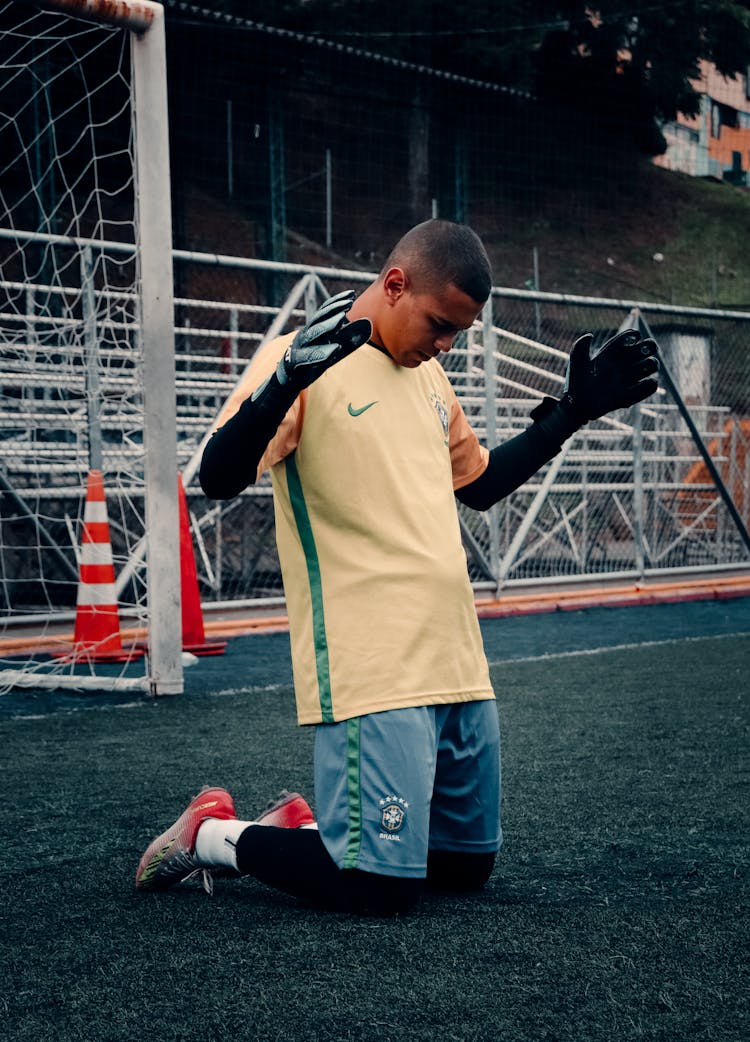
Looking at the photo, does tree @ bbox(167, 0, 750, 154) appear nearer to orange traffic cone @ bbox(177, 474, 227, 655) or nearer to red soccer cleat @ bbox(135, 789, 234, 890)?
orange traffic cone @ bbox(177, 474, 227, 655)

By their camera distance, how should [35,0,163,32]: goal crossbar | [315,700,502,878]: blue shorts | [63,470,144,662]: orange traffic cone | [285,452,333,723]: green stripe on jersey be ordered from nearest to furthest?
[315,700,502,878]: blue shorts → [285,452,333,723]: green stripe on jersey → [35,0,163,32]: goal crossbar → [63,470,144,662]: orange traffic cone

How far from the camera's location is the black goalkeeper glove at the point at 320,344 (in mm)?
2416

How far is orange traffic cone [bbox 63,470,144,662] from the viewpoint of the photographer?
6234 millimetres

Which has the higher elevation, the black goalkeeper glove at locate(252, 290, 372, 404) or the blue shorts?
the black goalkeeper glove at locate(252, 290, 372, 404)

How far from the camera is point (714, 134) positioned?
31.8 meters

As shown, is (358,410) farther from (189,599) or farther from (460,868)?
(189,599)

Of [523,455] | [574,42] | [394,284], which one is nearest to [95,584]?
[523,455]

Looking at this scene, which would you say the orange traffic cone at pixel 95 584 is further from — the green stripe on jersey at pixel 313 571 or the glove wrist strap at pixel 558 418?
the green stripe on jersey at pixel 313 571

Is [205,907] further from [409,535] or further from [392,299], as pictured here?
[392,299]

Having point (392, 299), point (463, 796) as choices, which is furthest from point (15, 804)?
point (392, 299)

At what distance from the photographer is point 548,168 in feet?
81.0

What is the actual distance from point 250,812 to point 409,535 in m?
1.15

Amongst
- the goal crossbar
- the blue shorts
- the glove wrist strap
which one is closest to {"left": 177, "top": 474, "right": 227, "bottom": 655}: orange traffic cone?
the goal crossbar

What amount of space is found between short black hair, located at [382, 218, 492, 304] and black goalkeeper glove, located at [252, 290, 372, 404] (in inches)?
12.7
